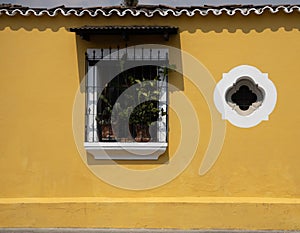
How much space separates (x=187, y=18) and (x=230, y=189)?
251 cm

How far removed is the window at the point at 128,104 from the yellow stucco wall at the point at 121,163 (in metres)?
0.16

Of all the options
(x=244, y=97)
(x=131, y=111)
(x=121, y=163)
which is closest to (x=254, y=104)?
(x=244, y=97)

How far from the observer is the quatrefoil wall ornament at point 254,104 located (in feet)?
21.0

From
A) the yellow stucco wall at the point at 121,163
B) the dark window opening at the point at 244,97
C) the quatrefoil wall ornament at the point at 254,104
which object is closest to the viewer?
the yellow stucco wall at the point at 121,163

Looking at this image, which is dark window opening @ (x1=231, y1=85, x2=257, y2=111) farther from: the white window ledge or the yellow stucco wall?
the white window ledge

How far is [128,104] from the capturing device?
651 cm

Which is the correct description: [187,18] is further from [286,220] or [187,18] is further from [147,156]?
[286,220]

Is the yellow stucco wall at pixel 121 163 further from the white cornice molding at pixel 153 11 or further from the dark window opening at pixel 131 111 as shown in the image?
the dark window opening at pixel 131 111

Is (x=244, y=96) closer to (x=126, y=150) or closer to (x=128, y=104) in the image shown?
(x=128, y=104)

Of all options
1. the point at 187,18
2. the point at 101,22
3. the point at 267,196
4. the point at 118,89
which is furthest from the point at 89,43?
the point at 267,196

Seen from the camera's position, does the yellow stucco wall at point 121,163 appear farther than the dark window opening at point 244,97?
No

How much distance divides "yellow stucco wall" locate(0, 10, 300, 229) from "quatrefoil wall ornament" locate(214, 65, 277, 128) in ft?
0.29

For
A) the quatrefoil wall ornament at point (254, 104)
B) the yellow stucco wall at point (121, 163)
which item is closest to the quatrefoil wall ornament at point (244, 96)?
the quatrefoil wall ornament at point (254, 104)

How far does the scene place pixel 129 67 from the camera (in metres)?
6.55
